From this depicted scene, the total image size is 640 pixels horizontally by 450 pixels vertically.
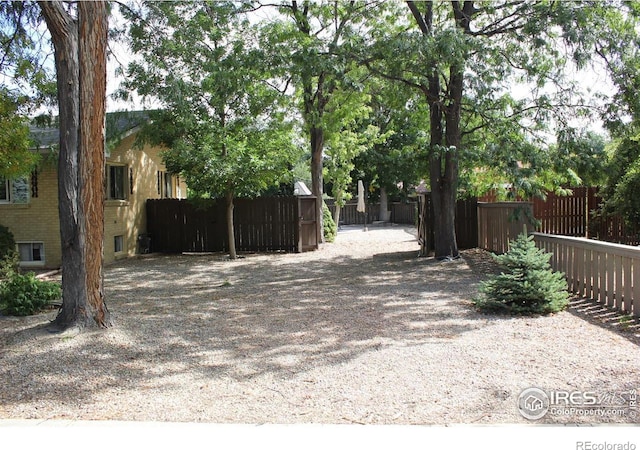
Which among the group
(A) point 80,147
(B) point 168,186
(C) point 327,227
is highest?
(B) point 168,186

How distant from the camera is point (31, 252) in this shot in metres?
14.8

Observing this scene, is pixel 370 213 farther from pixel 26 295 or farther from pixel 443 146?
pixel 26 295

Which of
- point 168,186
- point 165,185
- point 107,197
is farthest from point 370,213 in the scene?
point 107,197

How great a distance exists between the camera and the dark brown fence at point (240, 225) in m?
18.3

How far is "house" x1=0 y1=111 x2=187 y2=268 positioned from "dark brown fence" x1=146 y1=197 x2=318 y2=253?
2.24 feet

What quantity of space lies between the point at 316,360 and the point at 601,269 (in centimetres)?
512

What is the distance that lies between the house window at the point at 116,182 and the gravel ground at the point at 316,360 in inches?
292

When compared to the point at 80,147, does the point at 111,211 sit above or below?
below

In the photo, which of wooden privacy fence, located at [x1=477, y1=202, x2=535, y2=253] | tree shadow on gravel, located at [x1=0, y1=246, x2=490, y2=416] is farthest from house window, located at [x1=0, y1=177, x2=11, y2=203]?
wooden privacy fence, located at [x1=477, y1=202, x2=535, y2=253]

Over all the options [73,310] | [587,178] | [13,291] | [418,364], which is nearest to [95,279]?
[73,310]

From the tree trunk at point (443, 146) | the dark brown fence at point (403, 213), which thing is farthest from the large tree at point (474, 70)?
the dark brown fence at point (403, 213)

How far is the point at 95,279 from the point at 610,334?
20.7 ft

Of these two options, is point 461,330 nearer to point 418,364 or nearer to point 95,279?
point 418,364

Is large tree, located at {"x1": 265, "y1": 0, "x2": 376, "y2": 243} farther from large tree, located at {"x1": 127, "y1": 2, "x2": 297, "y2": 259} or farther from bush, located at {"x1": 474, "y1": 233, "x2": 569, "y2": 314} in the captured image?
bush, located at {"x1": 474, "y1": 233, "x2": 569, "y2": 314}
